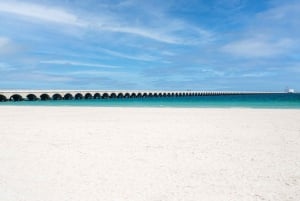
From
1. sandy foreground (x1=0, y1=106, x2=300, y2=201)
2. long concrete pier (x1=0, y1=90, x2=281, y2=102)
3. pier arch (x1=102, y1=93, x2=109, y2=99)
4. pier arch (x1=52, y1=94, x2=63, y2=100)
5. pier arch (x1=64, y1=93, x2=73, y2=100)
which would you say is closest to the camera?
sandy foreground (x1=0, y1=106, x2=300, y2=201)

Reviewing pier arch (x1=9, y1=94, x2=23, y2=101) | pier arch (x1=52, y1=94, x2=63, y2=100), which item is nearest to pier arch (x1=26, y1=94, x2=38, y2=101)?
pier arch (x1=9, y1=94, x2=23, y2=101)

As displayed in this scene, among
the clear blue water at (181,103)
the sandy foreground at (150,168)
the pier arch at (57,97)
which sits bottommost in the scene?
the sandy foreground at (150,168)

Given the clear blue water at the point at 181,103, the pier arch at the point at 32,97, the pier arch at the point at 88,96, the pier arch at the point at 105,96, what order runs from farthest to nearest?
the pier arch at the point at 105,96 → the pier arch at the point at 88,96 → the pier arch at the point at 32,97 → the clear blue water at the point at 181,103

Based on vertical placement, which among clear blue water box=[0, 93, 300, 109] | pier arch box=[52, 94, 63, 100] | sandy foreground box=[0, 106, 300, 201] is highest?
pier arch box=[52, 94, 63, 100]

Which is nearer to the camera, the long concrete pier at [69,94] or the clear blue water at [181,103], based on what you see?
the clear blue water at [181,103]

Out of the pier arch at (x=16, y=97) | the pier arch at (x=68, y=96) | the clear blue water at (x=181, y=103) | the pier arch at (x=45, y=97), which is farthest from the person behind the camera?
the pier arch at (x=68, y=96)

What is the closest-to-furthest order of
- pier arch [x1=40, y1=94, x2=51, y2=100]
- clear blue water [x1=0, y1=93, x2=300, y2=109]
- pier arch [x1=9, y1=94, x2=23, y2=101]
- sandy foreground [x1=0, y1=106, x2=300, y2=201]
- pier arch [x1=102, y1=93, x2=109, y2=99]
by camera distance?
1. sandy foreground [x1=0, y1=106, x2=300, y2=201]
2. clear blue water [x1=0, y1=93, x2=300, y2=109]
3. pier arch [x1=9, y1=94, x2=23, y2=101]
4. pier arch [x1=40, y1=94, x2=51, y2=100]
5. pier arch [x1=102, y1=93, x2=109, y2=99]

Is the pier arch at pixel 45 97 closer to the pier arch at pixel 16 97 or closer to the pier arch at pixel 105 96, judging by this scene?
the pier arch at pixel 16 97

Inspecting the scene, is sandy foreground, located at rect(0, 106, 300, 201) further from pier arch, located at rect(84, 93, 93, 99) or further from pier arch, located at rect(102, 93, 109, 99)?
pier arch, located at rect(102, 93, 109, 99)

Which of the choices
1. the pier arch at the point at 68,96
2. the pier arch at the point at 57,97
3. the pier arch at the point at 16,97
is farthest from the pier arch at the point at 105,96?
the pier arch at the point at 16,97

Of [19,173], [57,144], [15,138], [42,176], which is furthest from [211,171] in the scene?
[15,138]

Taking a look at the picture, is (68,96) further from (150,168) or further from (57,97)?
(150,168)

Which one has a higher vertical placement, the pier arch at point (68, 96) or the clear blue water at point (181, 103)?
the pier arch at point (68, 96)

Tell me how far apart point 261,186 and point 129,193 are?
2.09 m
